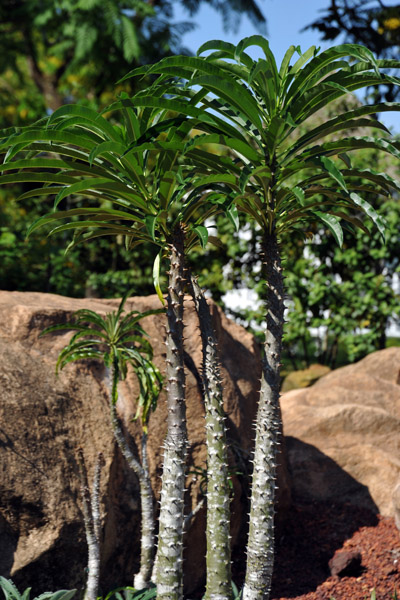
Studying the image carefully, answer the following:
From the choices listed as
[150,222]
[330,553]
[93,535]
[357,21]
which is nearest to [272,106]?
[150,222]

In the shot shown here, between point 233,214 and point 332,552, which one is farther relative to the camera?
point 332,552

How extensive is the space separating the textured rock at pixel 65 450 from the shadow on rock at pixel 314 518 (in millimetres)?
607

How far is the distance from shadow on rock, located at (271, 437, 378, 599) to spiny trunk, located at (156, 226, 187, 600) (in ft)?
5.44

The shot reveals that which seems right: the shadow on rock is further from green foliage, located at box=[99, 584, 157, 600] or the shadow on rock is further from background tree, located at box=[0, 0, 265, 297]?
background tree, located at box=[0, 0, 265, 297]

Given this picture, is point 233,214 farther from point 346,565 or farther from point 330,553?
point 330,553

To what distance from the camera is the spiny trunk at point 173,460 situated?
3.78 metres

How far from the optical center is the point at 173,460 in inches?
149

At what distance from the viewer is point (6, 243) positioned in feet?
34.0

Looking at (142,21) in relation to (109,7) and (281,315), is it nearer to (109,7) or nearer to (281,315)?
(109,7)

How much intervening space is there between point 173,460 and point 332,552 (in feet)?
9.12

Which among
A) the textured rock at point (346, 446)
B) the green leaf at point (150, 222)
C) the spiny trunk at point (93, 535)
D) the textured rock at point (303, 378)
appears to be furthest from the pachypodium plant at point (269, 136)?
the textured rock at point (303, 378)

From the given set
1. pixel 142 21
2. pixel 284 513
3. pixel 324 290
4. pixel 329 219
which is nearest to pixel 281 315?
pixel 329 219

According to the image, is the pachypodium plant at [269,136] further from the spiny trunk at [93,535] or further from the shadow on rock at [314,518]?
the shadow on rock at [314,518]

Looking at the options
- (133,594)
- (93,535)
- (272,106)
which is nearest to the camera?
(272,106)
